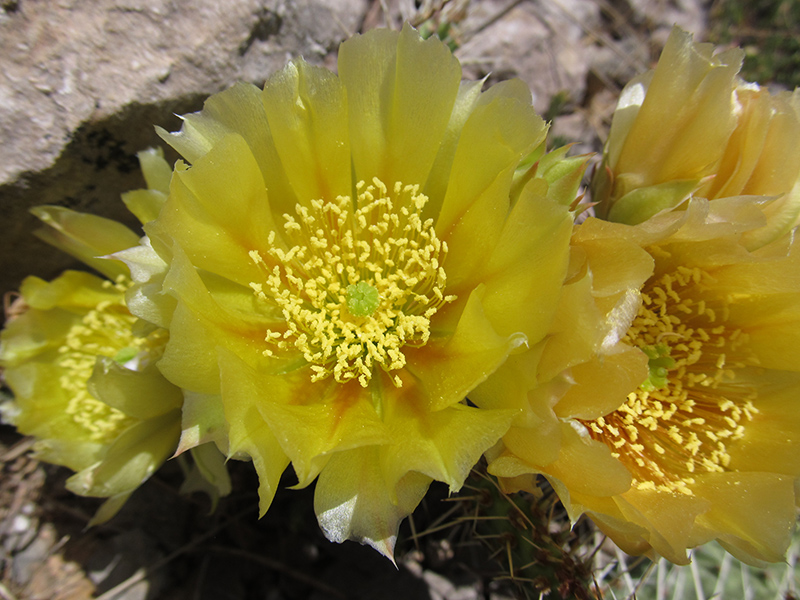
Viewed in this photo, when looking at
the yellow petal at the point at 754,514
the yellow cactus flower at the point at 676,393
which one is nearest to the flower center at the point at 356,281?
the yellow cactus flower at the point at 676,393

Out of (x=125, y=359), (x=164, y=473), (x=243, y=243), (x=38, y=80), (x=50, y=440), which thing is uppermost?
(x=38, y=80)

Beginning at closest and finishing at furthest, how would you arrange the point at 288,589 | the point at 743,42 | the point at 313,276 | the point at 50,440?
the point at 313,276
the point at 50,440
the point at 288,589
the point at 743,42

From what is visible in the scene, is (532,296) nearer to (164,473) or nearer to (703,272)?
(703,272)

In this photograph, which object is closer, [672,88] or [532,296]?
[532,296]

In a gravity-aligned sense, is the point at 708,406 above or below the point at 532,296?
below

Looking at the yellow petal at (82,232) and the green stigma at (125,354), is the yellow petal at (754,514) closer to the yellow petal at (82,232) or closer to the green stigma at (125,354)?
the green stigma at (125,354)

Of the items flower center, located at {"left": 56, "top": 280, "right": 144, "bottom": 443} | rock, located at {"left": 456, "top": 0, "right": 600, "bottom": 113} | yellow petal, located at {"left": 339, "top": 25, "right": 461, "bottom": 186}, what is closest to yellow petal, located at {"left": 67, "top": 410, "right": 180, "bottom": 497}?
flower center, located at {"left": 56, "top": 280, "right": 144, "bottom": 443}

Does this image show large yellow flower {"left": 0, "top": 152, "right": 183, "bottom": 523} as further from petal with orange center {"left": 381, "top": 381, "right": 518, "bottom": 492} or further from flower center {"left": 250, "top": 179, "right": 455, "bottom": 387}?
petal with orange center {"left": 381, "top": 381, "right": 518, "bottom": 492}

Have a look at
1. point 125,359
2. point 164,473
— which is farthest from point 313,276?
point 164,473
